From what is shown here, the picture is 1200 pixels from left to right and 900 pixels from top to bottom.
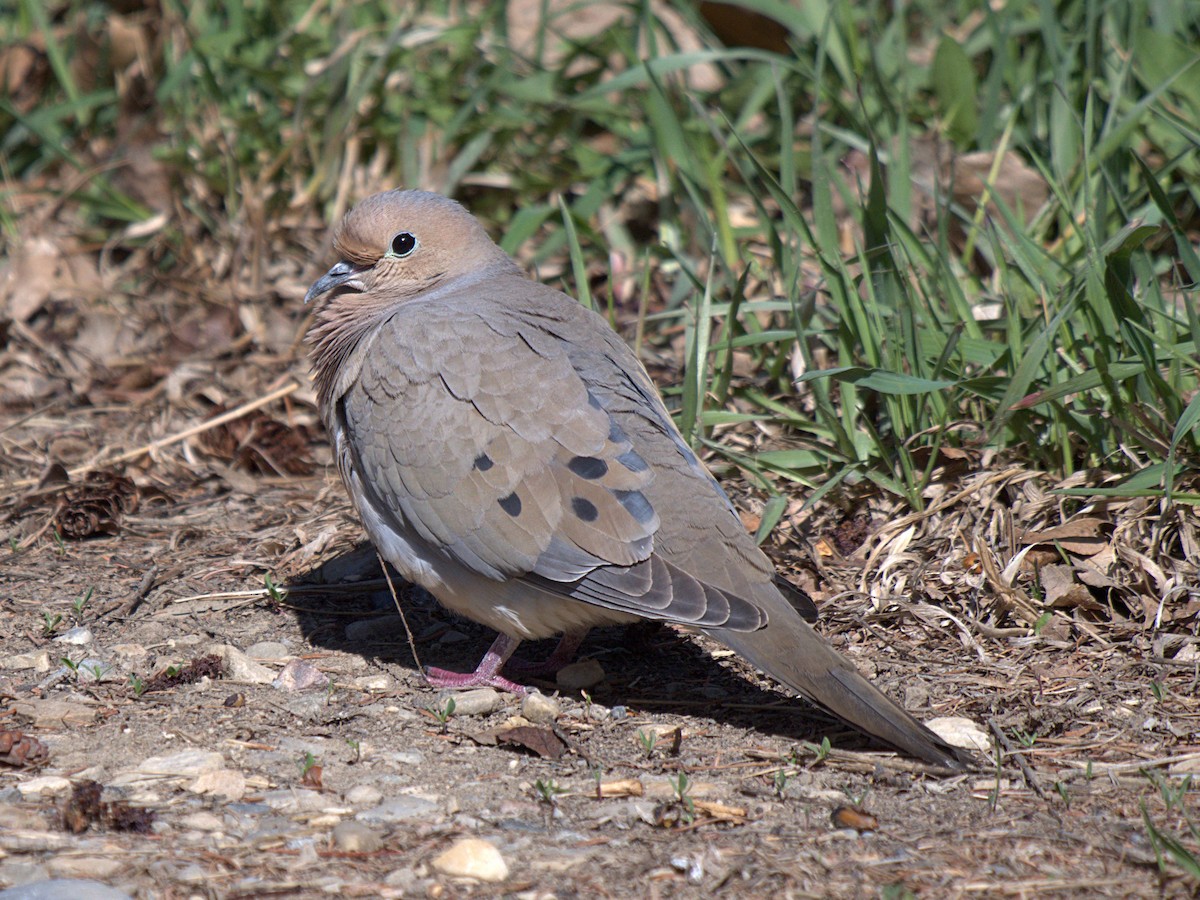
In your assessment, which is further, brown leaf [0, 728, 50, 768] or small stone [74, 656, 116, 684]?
small stone [74, 656, 116, 684]

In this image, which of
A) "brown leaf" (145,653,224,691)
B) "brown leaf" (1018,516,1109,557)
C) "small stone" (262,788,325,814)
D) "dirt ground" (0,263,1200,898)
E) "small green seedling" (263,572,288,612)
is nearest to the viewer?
"dirt ground" (0,263,1200,898)

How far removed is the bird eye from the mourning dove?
251 mm

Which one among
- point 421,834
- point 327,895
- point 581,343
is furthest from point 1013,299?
point 327,895

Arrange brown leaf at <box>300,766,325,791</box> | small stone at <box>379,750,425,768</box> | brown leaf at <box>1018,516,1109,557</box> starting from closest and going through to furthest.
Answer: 1. brown leaf at <box>300,766,325,791</box>
2. small stone at <box>379,750,425,768</box>
3. brown leaf at <box>1018,516,1109,557</box>

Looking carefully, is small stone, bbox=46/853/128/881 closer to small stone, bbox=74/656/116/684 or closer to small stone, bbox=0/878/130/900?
small stone, bbox=0/878/130/900

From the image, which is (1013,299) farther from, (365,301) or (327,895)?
(327,895)

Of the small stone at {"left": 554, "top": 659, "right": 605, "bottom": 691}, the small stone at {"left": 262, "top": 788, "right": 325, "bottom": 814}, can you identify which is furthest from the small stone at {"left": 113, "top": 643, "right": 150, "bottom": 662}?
the small stone at {"left": 554, "top": 659, "right": 605, "bottom": 691}

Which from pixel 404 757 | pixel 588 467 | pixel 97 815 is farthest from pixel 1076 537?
pixel 97 815

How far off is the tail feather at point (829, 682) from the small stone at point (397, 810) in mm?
754

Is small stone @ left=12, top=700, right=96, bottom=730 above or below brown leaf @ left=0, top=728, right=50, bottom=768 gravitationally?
below

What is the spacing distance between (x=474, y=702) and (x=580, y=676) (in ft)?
1.19

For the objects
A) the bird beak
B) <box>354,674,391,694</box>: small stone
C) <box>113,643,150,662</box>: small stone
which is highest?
the bird beak

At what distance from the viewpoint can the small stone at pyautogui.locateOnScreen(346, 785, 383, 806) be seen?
2.67m

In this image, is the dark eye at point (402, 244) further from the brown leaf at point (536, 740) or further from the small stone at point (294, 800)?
the small stone at point (294, 800)
